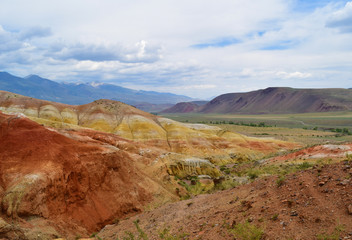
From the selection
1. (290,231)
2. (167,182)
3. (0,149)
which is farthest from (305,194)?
(0,149)

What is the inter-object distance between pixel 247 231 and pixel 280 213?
4.95 ft

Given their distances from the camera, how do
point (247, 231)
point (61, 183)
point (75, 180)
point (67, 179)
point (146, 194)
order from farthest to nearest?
point (146, 194) → point (75, 180) → point (67, 179) → point (61, 183) → point (247, 231)

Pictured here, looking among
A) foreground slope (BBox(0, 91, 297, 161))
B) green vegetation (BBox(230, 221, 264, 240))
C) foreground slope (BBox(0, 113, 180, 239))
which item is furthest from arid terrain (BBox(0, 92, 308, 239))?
foreground slope (BBox(0, 91, 297, 161))

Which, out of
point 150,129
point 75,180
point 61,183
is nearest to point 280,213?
point 61,183

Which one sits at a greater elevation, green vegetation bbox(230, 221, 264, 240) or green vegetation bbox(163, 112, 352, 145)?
green vegetation bbox(230, 221, 264, 240)

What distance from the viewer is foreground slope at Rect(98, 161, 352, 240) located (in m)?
8.52

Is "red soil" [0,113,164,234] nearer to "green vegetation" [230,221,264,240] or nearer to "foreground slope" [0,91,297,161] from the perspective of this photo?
"green vegetation" [230,221,264,240]

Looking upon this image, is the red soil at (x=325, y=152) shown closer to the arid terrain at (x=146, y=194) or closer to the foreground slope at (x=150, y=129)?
the arid terrain at (x=146, y=194)

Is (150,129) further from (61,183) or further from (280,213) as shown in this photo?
(280,213)

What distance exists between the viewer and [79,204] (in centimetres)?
1880

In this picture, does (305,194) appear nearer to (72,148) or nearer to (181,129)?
(72,148)

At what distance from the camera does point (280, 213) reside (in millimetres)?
9773

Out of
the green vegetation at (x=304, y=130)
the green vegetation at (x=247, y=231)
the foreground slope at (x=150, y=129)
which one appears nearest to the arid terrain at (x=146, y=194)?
the green vegetation at (x=247, y=231)

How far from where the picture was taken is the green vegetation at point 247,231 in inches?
352
